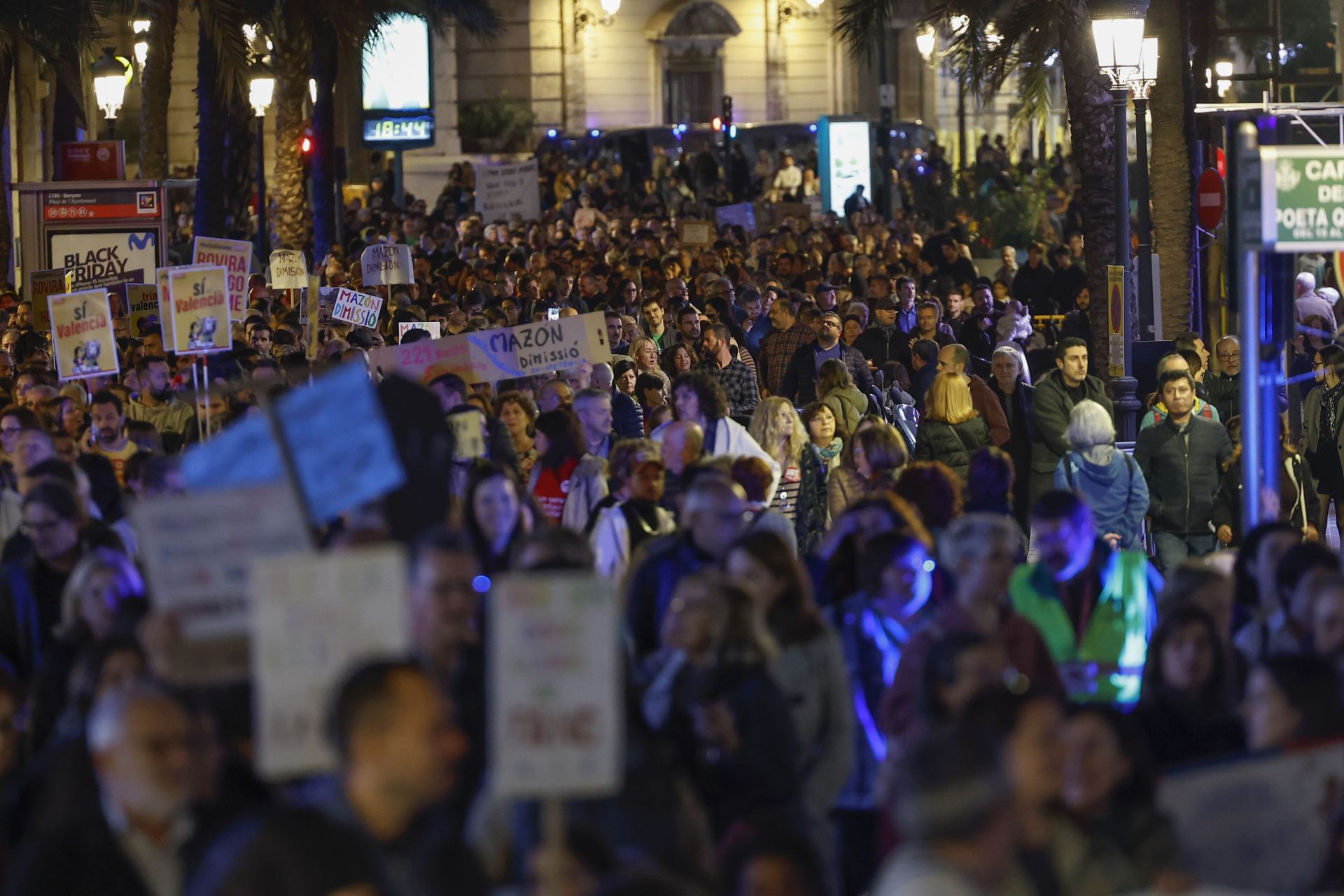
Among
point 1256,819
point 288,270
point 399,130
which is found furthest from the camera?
point 399,130

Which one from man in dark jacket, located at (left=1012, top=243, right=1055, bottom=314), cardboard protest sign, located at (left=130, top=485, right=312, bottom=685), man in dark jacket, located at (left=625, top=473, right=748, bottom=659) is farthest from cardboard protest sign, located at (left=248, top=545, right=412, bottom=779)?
man in dark jacket, located at (left=1012, top=243, right=1055, bottom=314)

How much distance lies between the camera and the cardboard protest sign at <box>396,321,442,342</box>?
1678 cm

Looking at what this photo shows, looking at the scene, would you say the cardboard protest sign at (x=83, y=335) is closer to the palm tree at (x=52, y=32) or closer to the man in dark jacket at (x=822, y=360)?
the man in dark jacket at (x=822, y=360)

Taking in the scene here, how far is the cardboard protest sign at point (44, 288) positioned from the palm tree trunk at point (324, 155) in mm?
8077

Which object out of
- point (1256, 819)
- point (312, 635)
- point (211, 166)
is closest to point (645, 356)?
point (1256, 819)

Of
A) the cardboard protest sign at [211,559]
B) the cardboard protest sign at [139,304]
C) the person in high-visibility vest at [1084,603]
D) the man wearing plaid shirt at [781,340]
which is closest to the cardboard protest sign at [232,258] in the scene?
the cardboard protest sign at [139,304]

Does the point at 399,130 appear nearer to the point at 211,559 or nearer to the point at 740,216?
the point at 740,216

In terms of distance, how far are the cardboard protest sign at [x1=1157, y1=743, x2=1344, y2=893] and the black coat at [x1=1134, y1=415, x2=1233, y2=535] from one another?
618 cm

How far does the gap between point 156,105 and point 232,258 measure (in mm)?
14063

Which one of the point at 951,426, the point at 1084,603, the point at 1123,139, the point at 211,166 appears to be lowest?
the point at 1084,603

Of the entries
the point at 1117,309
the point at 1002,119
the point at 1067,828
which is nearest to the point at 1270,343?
the point at 1067,828

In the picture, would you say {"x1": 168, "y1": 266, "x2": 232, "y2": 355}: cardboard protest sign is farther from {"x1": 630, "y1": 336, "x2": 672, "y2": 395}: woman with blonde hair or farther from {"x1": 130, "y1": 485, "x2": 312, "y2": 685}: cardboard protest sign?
{"x1": 130, "y1": 485, "x2": 312, "y2": 685}: cardboard protest sign

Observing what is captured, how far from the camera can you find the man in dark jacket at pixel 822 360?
50.4 ft

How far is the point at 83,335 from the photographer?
1405cm
